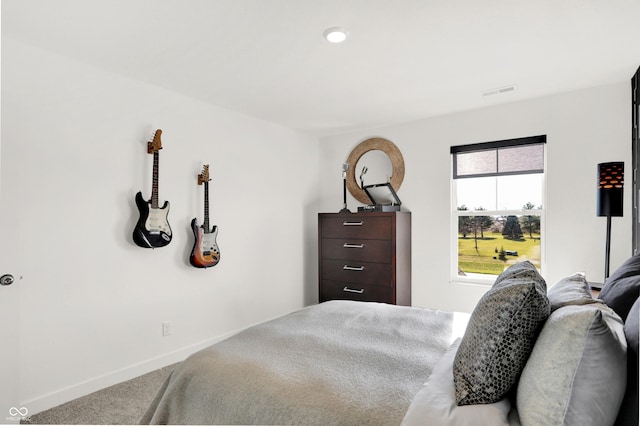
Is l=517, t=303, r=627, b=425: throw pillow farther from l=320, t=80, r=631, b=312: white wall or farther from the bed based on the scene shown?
l=320, t=80, r=631, b=312: white wall

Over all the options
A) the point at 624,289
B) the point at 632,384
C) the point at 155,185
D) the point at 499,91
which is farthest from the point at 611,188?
the point at 155,185

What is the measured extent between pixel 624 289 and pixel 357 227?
260cm

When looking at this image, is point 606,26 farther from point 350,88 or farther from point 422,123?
point 422,123

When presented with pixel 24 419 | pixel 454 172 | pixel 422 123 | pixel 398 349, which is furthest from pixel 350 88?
pixel 24 419

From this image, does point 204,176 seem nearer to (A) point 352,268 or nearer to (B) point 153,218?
(B) point 153,218

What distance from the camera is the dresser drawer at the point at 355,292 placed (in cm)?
365

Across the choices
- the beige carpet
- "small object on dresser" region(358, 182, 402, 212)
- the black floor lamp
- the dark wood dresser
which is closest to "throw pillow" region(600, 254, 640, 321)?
the black floor lamp

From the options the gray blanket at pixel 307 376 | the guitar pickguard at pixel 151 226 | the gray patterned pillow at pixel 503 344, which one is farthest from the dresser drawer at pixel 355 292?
the gray patterned pillow at pixel 503 344

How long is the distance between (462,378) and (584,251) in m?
2.62

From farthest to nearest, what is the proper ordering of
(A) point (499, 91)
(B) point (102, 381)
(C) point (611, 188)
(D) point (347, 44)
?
(A) point (499, 91) → (B) point (102, 381) → (C) point (611, 188) → (D) point (347, 44)

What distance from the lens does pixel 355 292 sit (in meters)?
3.83

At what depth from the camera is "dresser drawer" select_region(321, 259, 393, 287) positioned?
12.0ft

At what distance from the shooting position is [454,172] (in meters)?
3.77

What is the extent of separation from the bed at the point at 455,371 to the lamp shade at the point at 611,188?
0.99 metres
